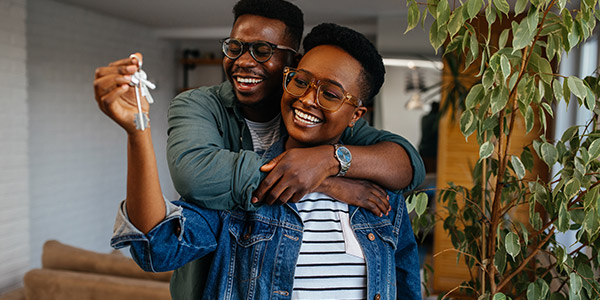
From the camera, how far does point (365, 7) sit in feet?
14.6

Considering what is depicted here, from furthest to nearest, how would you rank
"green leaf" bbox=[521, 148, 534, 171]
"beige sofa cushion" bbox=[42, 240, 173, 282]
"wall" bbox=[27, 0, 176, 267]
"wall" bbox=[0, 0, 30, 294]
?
"wall" bbox=[27, 0, 176, 267] < "wall" bbox=[0, 0, 30, 294] < "beige sofa cushion" bbox=[42, 240, 173, 282] < "green leaf" bbox=[521, 148, 534, 171]

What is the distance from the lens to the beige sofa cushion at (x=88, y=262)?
226 cm

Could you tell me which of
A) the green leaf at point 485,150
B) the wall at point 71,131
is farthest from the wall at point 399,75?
the green leaf at point 485,150

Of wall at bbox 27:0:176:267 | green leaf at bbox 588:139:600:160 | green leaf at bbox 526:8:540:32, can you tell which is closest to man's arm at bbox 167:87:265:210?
green leaf at bbox 526:8:540:32

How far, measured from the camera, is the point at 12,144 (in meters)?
3.30

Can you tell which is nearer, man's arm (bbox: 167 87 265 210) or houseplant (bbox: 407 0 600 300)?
man's arm (bbox: 167 87 265 210)

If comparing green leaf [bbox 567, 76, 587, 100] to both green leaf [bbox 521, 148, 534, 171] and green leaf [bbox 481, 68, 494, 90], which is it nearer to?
green leaf [bbox 481, 68, 494, 90]

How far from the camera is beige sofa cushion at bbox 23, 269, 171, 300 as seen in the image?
205cm

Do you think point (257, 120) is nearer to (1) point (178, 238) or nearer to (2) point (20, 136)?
(1) point (178, 238)

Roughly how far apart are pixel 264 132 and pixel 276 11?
0.90ft

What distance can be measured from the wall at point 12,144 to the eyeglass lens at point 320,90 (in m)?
2.97

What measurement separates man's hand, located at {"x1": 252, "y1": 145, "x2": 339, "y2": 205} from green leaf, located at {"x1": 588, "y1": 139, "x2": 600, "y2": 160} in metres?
0.62

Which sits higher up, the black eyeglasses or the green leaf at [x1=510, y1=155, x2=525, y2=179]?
the black eyeglasses

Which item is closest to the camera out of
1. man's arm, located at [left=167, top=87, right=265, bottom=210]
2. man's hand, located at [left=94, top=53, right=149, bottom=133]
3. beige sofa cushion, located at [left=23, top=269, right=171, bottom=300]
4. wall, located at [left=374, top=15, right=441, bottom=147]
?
man's hand, located at [left=94, top=53, right=149, bottom=133]
